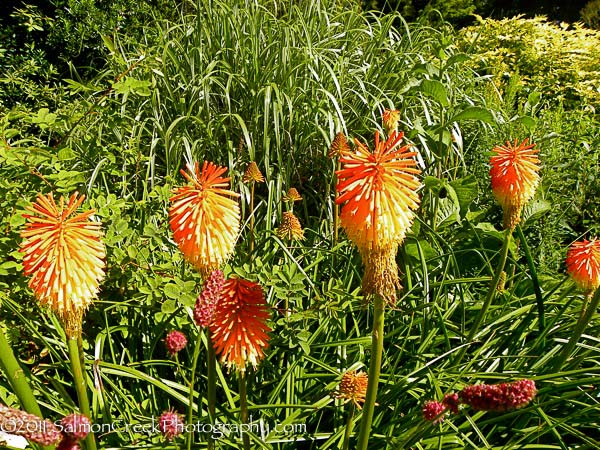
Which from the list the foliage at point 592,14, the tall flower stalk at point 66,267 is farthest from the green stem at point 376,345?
the foliage at point 592,14

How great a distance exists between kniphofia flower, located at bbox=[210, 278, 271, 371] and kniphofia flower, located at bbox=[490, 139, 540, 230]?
1012 mm

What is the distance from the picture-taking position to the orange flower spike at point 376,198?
1.38m

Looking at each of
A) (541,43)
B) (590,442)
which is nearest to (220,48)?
(590,442)

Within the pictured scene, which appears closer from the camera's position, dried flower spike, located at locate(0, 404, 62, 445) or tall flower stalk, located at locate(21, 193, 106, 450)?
dried flower spike, located at locate(0, 404, 62, 445)

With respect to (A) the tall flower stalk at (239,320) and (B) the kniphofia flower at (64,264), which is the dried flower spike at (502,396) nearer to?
(A) the tall flower stalk at (239,320)

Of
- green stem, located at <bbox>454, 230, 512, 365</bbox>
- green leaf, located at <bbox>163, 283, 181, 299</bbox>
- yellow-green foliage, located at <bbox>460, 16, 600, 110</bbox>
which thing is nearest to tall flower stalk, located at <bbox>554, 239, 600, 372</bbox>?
green stem, located at <bbox>454, 230, 512, 365</bbox>

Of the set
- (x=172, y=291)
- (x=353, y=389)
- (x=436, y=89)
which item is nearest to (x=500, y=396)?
(x=353, y=389)

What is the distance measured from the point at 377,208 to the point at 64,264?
0.73m

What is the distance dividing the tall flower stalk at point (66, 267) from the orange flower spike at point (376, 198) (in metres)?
0.61

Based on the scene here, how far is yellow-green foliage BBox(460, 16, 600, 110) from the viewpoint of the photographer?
20.0 feet

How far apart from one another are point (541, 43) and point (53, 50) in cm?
512

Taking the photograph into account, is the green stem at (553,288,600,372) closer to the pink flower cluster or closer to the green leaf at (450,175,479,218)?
the pink flower cluster

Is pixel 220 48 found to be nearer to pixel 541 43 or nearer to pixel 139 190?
pixel 139 190

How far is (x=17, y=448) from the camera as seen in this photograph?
1.87 meters
